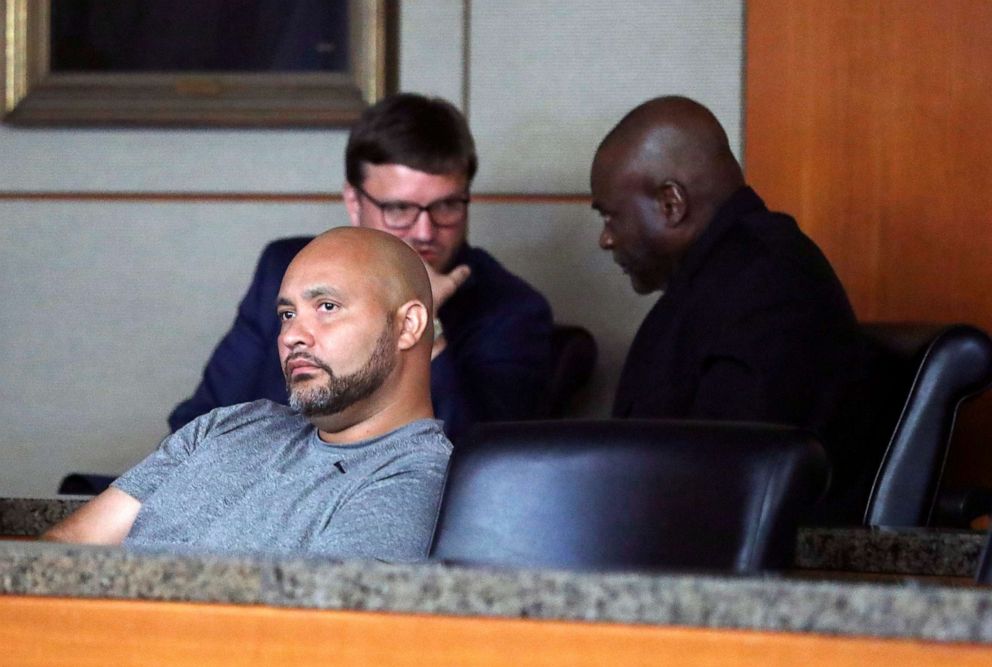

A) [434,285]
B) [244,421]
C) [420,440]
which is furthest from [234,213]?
[420,440]

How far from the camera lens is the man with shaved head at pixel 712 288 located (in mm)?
2352

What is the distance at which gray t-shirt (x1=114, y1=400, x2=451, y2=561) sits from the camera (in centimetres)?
153

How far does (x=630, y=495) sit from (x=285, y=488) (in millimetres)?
620

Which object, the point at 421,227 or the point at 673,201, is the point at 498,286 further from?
the point at 673,201

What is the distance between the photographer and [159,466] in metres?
1.82

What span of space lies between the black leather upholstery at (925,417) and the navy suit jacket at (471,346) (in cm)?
76

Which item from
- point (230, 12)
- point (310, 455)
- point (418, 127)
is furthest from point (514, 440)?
point (230, 12)

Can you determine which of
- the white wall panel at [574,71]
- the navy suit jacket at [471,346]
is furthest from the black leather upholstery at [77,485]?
the white wall panel at [574,71]

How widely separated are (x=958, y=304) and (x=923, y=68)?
527mm

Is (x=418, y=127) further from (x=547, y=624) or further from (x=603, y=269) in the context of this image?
(x=547, y=624)

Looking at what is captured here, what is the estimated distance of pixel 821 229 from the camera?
10.8 ft

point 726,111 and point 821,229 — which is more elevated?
point 726,111

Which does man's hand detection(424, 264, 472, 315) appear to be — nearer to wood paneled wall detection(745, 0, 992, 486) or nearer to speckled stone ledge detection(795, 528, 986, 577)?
wood paneled wall detection(745, 0, 992, 486)

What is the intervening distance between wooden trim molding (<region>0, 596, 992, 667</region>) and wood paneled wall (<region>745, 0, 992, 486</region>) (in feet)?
8.52
